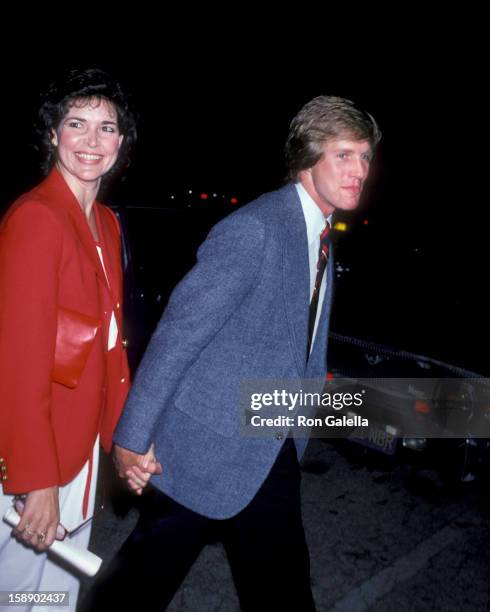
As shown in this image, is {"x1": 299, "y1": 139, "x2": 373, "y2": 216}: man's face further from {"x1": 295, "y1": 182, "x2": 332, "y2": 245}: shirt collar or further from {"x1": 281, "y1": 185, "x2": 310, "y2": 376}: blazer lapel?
{"x1": 281, "y1": 185, "x2": 310, "y2": 376}: blazer lapel

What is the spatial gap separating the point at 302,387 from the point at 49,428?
2.73ft

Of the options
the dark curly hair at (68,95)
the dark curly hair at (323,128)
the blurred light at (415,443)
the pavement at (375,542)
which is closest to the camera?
the dark curly hair at (68,95)

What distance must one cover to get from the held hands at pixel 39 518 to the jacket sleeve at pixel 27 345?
40mm

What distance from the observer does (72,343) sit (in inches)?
56.6

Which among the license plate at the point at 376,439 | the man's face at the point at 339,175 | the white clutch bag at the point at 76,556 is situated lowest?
the license plate at the point at 376,439

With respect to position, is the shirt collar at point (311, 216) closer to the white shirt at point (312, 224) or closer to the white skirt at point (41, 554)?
the white shirt at point (312, 224)

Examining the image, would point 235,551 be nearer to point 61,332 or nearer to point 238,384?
point 238,384

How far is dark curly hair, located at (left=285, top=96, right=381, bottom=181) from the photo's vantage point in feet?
6.05

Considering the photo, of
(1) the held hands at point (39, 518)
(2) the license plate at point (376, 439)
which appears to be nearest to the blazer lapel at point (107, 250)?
(1) the held hands at point (39, 518)

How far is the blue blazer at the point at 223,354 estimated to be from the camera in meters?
1.45

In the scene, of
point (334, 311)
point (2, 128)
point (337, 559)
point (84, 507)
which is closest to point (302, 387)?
point (84, 507)

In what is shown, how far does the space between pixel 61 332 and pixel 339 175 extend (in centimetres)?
111

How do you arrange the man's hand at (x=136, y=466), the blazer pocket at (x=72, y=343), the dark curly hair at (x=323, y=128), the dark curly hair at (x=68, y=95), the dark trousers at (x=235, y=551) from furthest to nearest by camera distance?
the dark curly hair at (x=323, y=128) → the dark curly hair at (x=68, y=95) → the dark trousers at (x=235, y=551) → the man's hand at (x=136, y=466) → the blazer pocket at (x=72, y=343)

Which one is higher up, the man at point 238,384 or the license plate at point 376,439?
the man at point 238,384
